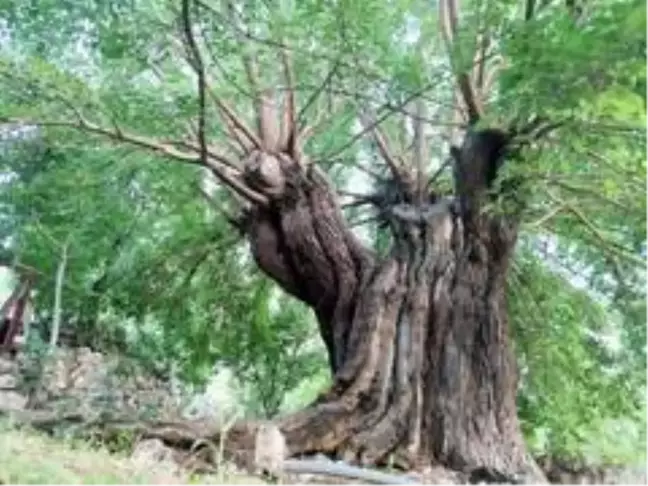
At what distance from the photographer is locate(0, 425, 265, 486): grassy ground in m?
2.42

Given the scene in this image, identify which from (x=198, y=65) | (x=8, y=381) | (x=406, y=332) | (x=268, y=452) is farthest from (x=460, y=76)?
(x=8, y=381)

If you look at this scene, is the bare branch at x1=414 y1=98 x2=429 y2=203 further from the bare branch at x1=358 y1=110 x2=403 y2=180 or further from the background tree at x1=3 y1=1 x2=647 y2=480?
the bare branch at x1=358 y1=110 x2=403 y2=180

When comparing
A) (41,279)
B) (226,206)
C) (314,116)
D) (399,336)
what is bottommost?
(399,336)

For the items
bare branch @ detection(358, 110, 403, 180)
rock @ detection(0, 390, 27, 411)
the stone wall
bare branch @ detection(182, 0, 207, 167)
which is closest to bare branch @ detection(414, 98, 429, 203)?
bare branch @ detection(358, 110, 403, 180)

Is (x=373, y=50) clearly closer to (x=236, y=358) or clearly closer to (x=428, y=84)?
(x=428, y=84)

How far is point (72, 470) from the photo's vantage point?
105 inches

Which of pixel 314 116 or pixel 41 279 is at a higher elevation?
pixel 314 116

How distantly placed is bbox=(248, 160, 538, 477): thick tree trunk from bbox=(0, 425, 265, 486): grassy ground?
8.18 feet

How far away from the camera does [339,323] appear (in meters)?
6.84

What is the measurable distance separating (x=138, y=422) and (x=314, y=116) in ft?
10.4

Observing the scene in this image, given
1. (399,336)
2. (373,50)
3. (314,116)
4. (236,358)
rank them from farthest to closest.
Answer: (236,358), (314,116), (399,336), (373,50)

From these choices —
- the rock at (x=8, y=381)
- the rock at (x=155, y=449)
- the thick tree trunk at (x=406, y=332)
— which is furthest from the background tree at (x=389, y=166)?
the rock at (x=8, y=381)

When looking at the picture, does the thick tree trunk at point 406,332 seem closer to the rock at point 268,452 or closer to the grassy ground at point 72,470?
the rock at point 268,452

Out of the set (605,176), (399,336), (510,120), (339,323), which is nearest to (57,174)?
(339,323)
